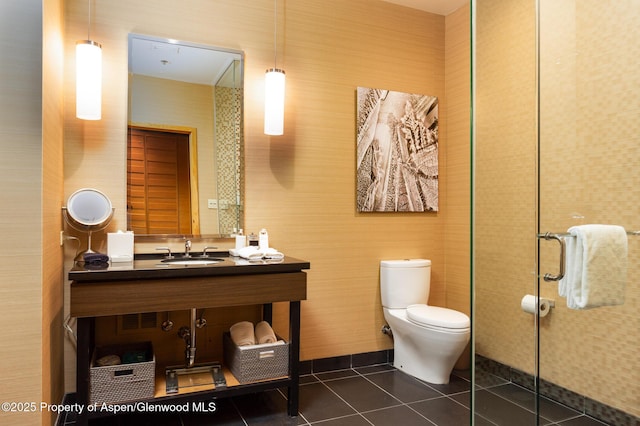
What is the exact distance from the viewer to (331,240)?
3.15 meters

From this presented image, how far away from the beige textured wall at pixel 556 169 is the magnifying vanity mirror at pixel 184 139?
5.46 ft

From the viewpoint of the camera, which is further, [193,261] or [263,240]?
[263,240]

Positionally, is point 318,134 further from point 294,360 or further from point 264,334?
point 294,360

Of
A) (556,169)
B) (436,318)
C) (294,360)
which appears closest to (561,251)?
(556,169)

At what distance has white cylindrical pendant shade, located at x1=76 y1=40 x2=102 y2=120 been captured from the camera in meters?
2.36

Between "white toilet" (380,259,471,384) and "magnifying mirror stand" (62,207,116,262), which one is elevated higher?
"magnifying mirror stand" (62,207,116,262)

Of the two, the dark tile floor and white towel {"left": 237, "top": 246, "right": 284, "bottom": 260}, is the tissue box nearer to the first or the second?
white towel {"left": 237, "top": 246, "right": 284, "bottom": 260}

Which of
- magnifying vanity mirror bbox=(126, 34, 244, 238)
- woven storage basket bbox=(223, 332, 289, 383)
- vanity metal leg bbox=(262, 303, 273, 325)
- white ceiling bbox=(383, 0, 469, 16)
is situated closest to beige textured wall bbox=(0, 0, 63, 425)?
magnifying vanity mirror bbox=(126, 34, 244, 238)

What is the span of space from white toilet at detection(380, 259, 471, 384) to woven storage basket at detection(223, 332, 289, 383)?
0.95 meters

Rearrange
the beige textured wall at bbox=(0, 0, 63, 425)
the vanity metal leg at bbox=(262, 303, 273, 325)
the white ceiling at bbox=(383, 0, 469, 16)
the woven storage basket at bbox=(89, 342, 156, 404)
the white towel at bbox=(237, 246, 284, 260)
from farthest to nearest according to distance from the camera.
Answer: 1. the white ceiling at bbox=(383, 0, 469, 16)
2. the vanity metal leg at bbox=(262, 303, 273, 325)
3. the white towel at bbox=(237, 246, 284, 260)
4. the woven storage basket at bbox=(89, 342, 156, 404)
5. the beige textured wall at bbox=(0, 0, 63, 425)

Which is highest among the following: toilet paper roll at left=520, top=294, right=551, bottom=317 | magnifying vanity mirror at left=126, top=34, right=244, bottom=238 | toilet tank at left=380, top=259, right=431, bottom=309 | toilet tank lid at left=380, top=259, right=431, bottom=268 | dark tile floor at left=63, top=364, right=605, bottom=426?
magnifying vanity mirror at left=126, top=34, right=244, bottom=238

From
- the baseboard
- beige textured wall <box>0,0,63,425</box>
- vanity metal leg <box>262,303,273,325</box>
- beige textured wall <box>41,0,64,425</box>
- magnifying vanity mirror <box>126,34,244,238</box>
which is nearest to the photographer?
the baseboard

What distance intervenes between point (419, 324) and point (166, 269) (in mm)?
1634

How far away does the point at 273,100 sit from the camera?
9.16 feet
